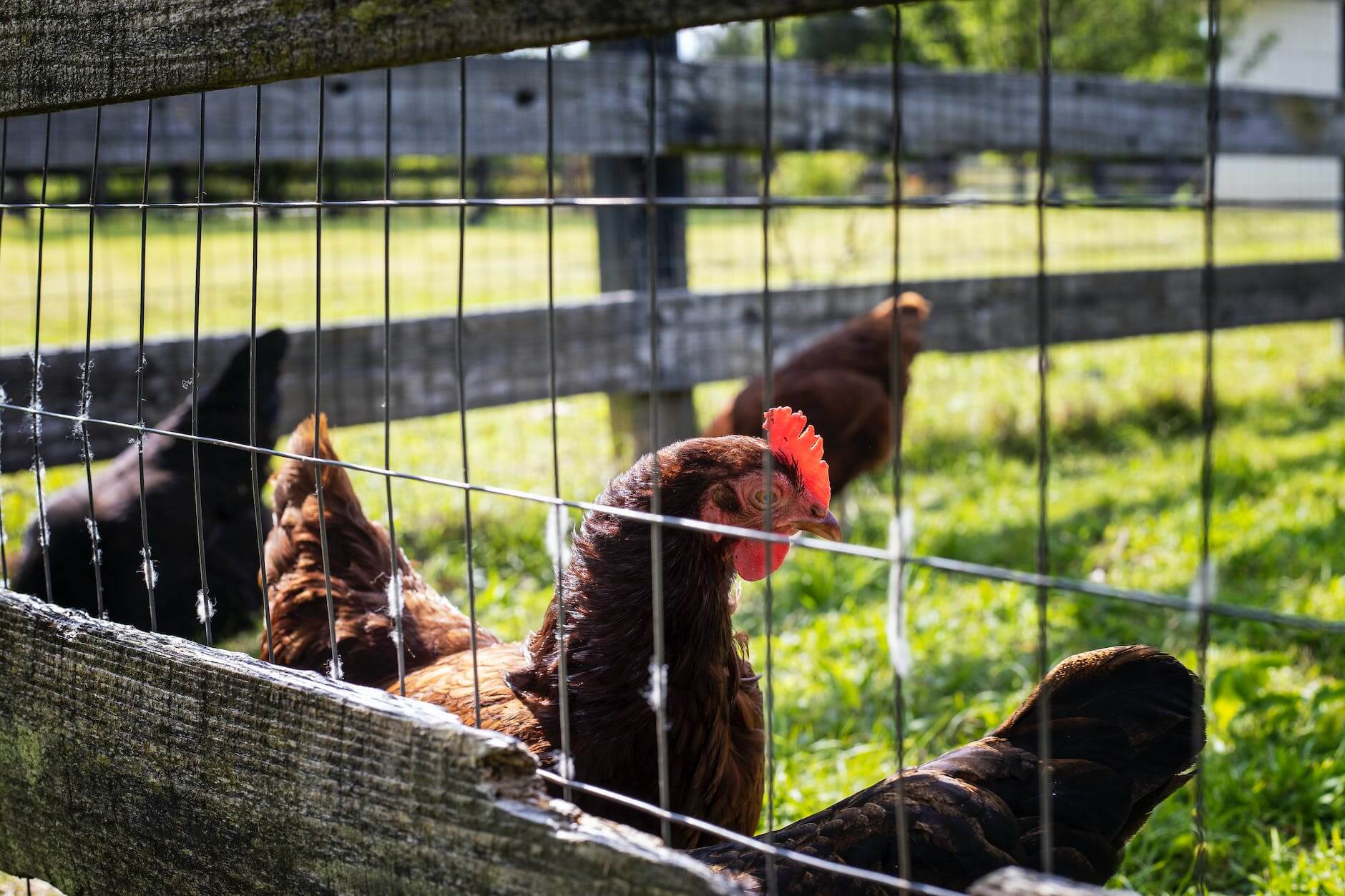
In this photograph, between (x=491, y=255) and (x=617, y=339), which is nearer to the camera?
(x=617, y=339)

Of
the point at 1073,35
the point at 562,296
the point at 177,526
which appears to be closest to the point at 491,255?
the point at 562,296

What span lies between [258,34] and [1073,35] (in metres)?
14.6

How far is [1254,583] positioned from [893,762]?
1.95 metres

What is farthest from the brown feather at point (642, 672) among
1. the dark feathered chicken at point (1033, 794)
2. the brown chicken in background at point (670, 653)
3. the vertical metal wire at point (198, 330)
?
the vertical metal wire at point (198, 330)

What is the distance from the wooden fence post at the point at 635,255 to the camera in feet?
16.6

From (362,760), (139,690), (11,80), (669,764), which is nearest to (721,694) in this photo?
(669,764)

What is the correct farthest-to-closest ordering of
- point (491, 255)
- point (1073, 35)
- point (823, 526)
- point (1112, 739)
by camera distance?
point (491, 255) → point (1073, 35) → point (823, 526) → point (1112, 739)

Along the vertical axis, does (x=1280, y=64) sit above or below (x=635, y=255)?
above

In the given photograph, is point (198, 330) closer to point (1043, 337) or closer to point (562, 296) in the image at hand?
point (1043, 337)

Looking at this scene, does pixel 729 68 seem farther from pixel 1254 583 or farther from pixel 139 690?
pixel 139 690

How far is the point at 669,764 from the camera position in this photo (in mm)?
1877

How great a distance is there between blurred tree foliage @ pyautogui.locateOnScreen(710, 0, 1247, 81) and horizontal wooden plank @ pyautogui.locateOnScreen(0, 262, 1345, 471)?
18.3ft

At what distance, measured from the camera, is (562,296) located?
10492 mm

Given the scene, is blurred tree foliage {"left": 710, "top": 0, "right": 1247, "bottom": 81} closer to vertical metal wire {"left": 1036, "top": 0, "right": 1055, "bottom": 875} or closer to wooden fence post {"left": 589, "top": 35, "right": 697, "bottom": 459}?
wooden fence post {"left": 589, "top": 35, "right": 697, "bottom": 459}
